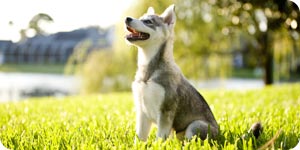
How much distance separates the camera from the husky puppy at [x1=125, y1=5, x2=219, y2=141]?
2244 millimetres

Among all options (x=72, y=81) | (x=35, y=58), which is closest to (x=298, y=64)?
(x=35, y=58)

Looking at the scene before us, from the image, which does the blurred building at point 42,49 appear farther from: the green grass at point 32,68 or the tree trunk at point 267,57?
the tree trunk at point 267,57

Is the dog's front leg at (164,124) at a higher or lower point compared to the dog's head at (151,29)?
lower

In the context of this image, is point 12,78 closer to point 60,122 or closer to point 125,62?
point 125,62

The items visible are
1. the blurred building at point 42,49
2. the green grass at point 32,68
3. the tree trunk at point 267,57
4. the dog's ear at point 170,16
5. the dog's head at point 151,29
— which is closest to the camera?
the dog's head at point 151,29

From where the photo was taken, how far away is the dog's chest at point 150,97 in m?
2.24

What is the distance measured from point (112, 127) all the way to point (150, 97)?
28.4 inches

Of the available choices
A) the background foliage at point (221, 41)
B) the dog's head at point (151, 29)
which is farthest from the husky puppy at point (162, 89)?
the background foliage at point (221, 41)

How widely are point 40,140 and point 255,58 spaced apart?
4.58 metres

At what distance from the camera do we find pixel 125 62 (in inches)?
334

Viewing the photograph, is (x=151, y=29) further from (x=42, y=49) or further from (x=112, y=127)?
(x=42, y=49)

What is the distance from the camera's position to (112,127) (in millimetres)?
2895

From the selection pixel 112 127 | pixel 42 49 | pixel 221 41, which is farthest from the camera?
pixel 221 41

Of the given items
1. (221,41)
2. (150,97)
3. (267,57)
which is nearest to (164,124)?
(150,97)
